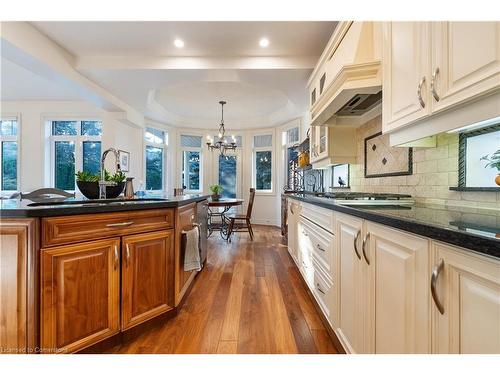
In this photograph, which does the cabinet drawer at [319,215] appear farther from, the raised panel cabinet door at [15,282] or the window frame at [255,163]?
the window frame at [255,163]

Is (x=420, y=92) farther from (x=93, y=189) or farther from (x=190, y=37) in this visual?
(x=190, y=37)

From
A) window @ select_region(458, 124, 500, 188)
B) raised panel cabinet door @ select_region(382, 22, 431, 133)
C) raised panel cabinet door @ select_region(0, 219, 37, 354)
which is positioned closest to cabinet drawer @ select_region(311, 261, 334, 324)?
window @ select_region(458, 124, 500, 188)

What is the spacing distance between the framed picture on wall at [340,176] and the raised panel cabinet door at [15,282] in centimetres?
291

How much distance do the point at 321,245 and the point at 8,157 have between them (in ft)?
23.2

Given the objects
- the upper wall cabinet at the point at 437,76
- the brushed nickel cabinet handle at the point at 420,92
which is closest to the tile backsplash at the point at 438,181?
the upper wall cabinet at the point at 437,76

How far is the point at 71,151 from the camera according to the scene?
526 cm

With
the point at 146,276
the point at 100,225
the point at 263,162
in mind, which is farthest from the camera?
the point at 263,162

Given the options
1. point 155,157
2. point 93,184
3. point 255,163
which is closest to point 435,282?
point 93,184

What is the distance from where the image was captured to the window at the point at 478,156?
1.15 meters

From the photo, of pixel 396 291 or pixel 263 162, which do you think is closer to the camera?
pixel 396 291

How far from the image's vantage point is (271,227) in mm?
5996
